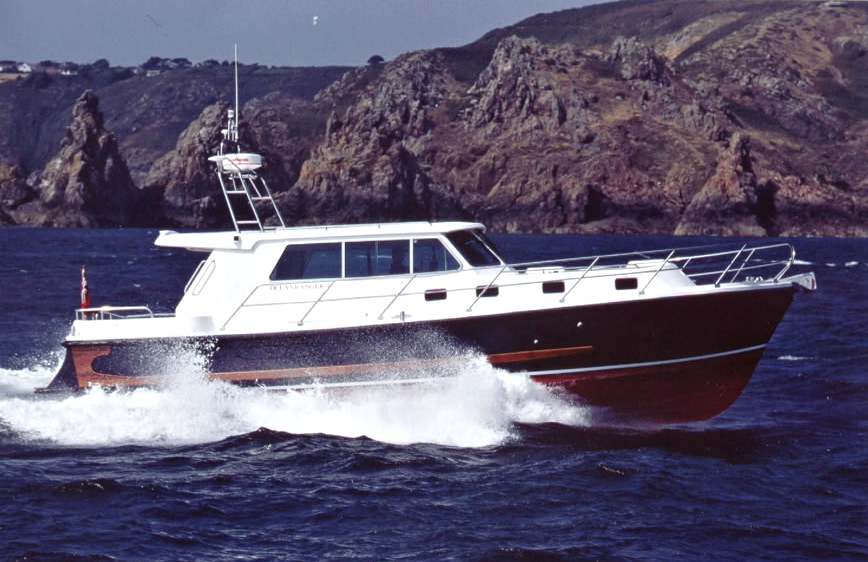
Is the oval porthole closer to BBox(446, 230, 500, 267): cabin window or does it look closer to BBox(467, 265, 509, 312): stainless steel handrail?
BBox(446, 230, 500, 267): cabin window

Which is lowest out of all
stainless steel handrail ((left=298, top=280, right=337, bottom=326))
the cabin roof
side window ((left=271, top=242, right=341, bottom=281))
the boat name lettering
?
stainless steel handrail ((left=298, top=280, right=337, bottom=326))

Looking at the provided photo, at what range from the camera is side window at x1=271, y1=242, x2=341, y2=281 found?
588 inches

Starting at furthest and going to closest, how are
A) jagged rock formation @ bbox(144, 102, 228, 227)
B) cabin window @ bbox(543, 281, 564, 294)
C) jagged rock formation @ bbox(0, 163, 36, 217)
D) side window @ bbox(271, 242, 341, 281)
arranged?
jagged rock formation @ bbox(0, 163, 36, 217) → jagged rock formation @ bbox(144, 102, 228, 227) → side window @ bbox(271, 242, 341, 281) → cabin window @ bbox(543, 281, 564, 294)

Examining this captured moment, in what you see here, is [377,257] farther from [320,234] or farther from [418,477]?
[418,477]

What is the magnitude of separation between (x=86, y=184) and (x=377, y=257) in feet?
365

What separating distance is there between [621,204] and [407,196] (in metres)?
24.6

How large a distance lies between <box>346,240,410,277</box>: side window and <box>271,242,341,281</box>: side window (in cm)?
19

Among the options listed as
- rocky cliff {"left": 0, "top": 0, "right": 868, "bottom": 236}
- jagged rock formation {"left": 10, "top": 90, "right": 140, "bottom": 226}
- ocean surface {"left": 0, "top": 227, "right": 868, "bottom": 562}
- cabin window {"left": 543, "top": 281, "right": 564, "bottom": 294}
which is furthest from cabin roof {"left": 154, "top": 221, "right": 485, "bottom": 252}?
jagged rock formation {"left": 10, "top": 90, "right": 140, "bottom": 226}

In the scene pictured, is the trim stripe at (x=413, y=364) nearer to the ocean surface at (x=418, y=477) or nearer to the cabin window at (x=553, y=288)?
the ocean surface at (x=418, y=477)

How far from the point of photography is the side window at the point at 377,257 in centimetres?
1495

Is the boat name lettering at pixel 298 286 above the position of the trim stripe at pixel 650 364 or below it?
above

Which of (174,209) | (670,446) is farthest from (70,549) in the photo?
(174,209)

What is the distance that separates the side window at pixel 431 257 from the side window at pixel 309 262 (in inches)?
42.1

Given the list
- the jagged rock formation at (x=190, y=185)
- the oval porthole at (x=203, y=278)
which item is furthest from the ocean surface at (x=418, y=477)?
the jagged rock formation at (x=190, y=185)
